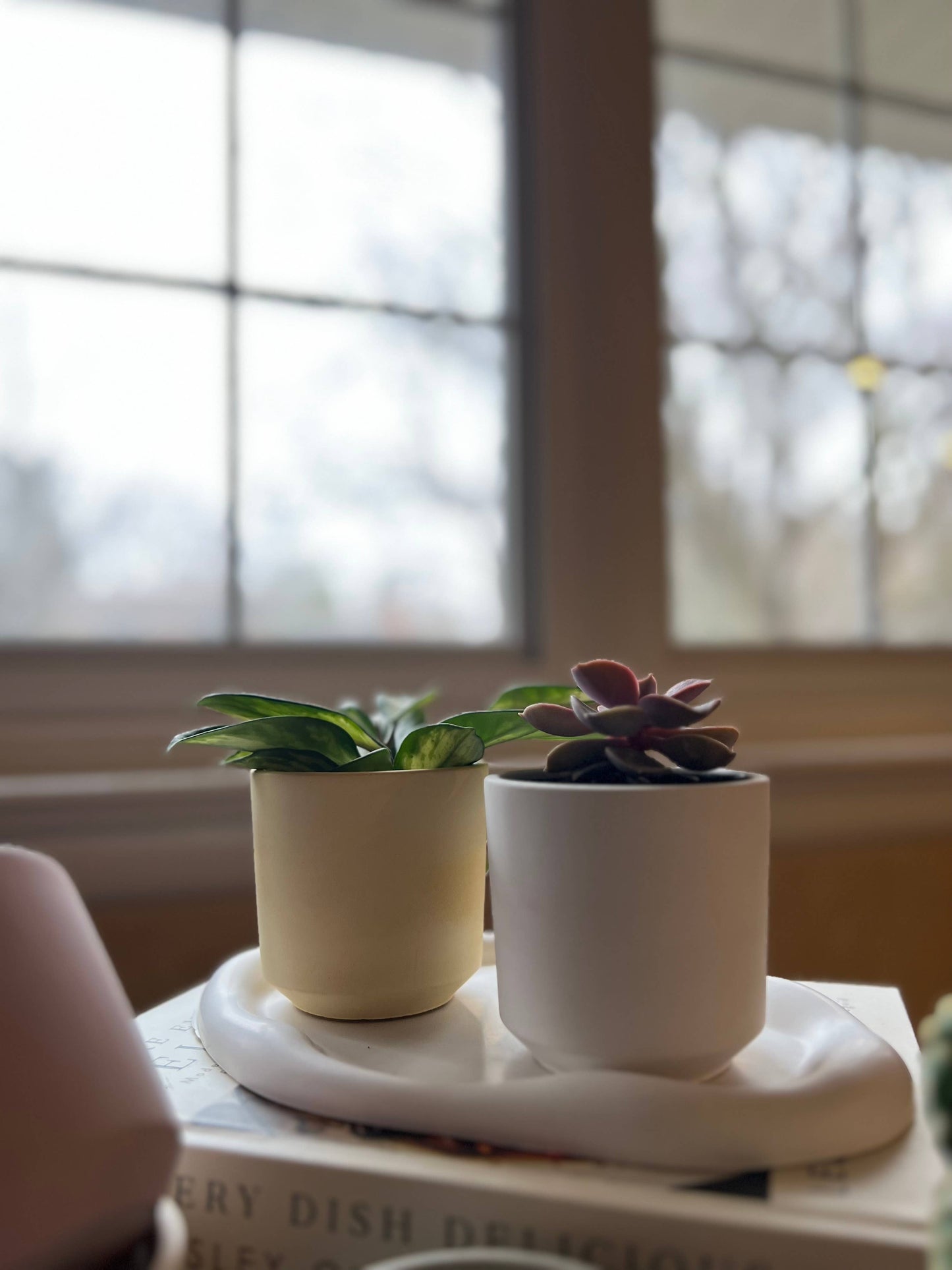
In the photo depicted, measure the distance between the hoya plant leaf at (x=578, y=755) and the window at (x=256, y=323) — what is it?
71cm

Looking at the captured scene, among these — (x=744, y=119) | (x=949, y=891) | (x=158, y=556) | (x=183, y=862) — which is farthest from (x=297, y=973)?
(x=744, y=119)

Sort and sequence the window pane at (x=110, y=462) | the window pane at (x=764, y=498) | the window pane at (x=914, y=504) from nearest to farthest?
the window pane at (x=110, y=462) < the window pane at (x=764, y=498) < the window pane at (x=914, y=504)

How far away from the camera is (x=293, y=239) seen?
1091 millimetres

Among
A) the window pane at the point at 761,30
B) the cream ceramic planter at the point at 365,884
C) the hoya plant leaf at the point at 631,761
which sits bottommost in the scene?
the cream ceramic planter at the point at 365,884

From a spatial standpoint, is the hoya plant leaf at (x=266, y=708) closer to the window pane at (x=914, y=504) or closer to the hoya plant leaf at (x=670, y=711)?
the hoya plant leaf at (x=670, y=711)

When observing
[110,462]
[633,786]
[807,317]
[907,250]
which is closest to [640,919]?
[633,786]

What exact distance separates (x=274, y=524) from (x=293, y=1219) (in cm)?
81

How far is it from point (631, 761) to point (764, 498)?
1030 mm

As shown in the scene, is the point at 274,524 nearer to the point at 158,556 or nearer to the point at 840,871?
the point at 158,556

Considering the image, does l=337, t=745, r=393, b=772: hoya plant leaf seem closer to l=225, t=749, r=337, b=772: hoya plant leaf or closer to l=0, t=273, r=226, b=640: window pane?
l=225, t=749, r=337, b=772: hoya plant leaf

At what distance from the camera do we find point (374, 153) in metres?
1.13

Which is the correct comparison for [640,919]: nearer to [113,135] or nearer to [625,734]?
[625,734]

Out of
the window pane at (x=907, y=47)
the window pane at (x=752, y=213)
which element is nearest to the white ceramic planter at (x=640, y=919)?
the window pane at (x=752, y=213)

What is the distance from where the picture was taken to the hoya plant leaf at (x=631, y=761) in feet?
1.18
